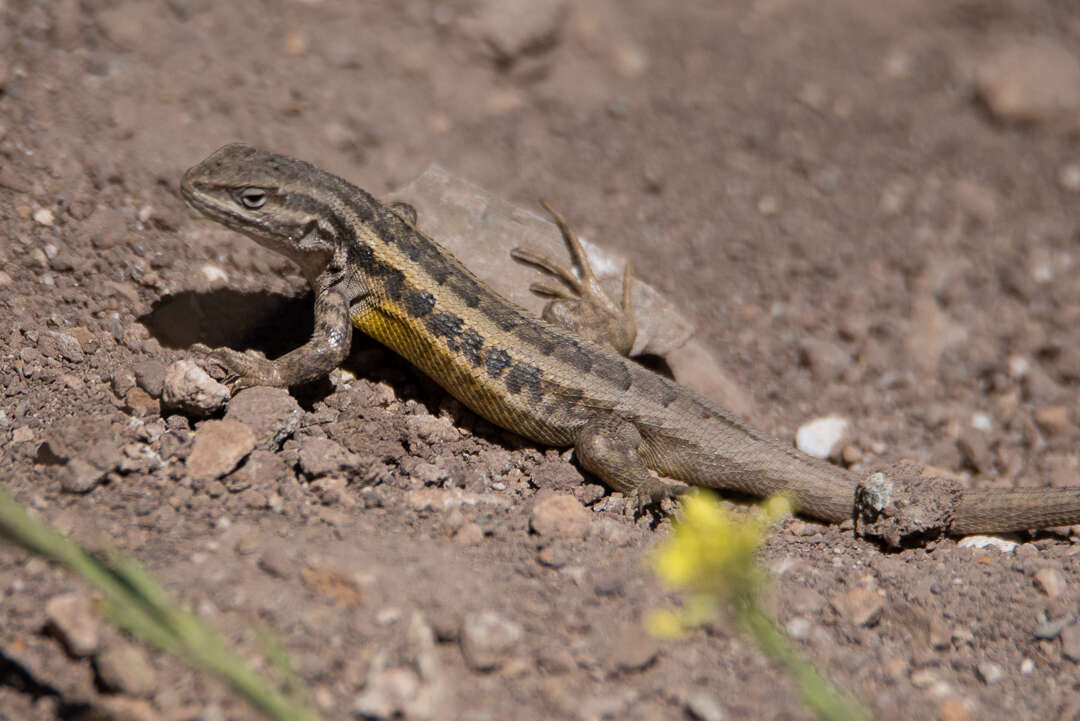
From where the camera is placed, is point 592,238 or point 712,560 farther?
point 592,238

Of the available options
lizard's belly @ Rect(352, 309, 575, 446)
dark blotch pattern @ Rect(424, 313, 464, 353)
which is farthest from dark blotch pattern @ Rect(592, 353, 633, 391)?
dark blotch pattern @ Rect(424, 313, 464, 353)

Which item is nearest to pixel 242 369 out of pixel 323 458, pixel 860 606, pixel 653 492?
pixel 323 458

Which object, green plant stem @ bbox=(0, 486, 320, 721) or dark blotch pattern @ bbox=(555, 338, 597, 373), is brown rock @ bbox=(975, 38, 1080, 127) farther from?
green plant stem @ bbox=(0, 486, 320, 721)

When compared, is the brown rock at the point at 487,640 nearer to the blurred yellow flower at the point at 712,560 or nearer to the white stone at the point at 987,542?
the blurred yellow flower at the point at 712,560

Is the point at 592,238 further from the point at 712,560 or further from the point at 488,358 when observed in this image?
the point at 712,560

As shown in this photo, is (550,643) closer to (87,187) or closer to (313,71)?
(87,187)

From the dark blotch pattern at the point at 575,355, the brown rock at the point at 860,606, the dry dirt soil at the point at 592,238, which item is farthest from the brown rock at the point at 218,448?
the brown rock at the point at 860,606

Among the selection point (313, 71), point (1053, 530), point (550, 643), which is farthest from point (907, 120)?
point (550, 643)
